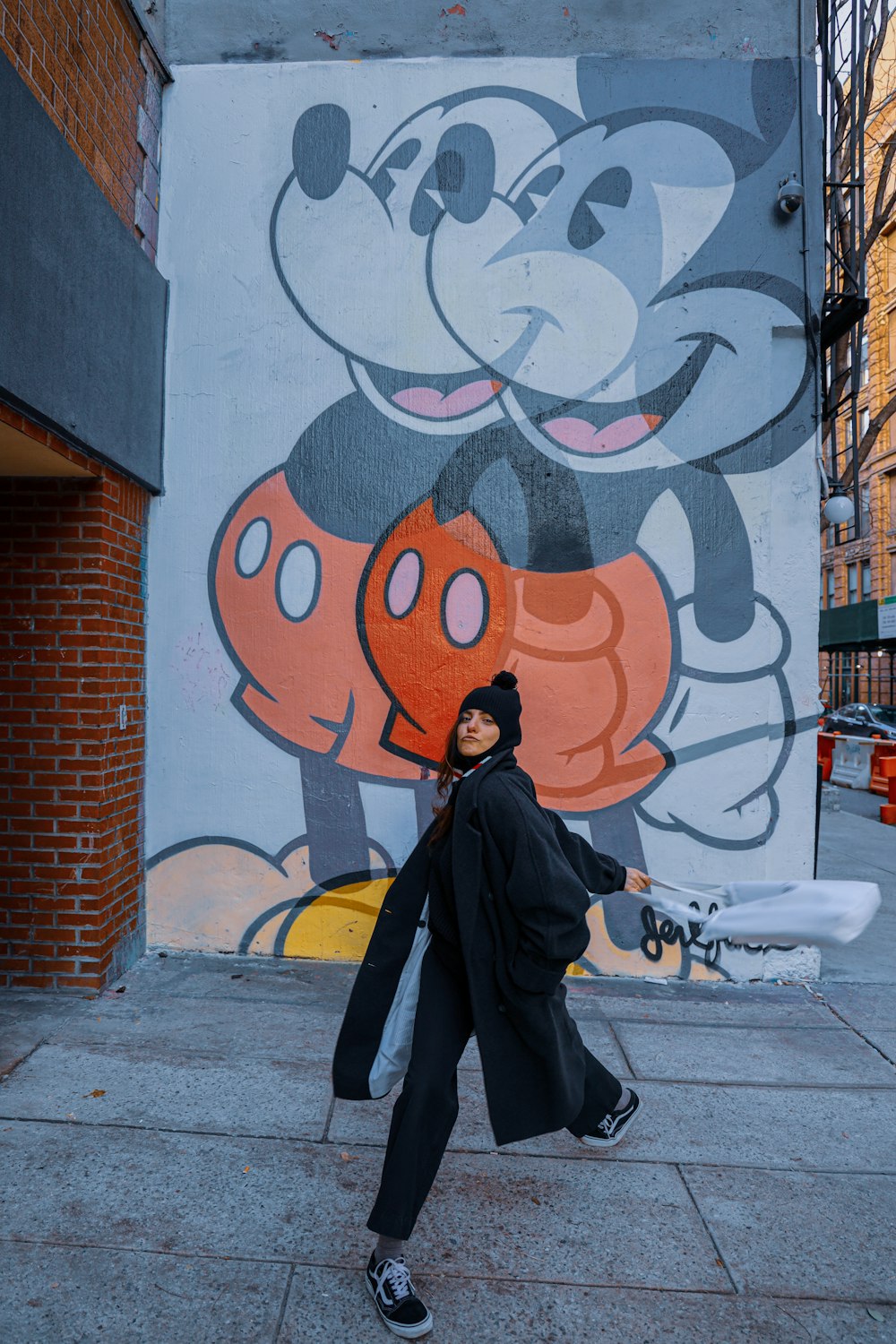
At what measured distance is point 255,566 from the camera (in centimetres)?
503

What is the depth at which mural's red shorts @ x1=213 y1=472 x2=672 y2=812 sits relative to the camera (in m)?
4.95

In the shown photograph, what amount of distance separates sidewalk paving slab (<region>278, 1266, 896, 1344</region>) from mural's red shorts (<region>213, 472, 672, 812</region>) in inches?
107

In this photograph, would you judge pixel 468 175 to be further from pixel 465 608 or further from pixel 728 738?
pixel 728 738

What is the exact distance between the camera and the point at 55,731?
4453mm

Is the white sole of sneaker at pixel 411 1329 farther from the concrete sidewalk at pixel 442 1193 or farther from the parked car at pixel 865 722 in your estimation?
the parked car at pixel 865 722

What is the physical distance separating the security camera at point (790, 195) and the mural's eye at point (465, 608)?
2.69 m

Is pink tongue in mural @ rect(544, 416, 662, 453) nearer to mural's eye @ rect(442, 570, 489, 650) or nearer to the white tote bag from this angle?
mural's eye @ rect(442, 570, 489, 650)

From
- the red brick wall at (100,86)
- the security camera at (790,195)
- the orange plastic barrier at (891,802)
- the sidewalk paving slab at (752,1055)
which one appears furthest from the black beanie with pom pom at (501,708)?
the orange plastic barrier at (891,802)

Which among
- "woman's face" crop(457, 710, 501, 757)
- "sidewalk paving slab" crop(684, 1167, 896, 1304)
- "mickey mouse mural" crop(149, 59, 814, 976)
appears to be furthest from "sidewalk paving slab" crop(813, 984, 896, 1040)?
"woman's face" crop(457, 710, 501, 757)

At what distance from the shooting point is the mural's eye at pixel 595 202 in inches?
198

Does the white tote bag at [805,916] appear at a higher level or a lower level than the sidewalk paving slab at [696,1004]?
higher

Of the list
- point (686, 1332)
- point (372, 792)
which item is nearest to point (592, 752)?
point (372, 792)

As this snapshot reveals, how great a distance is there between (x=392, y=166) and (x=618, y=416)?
1984mm

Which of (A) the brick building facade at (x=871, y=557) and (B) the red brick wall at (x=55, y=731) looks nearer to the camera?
(B) the red brick wall at (x=55, y=731)
